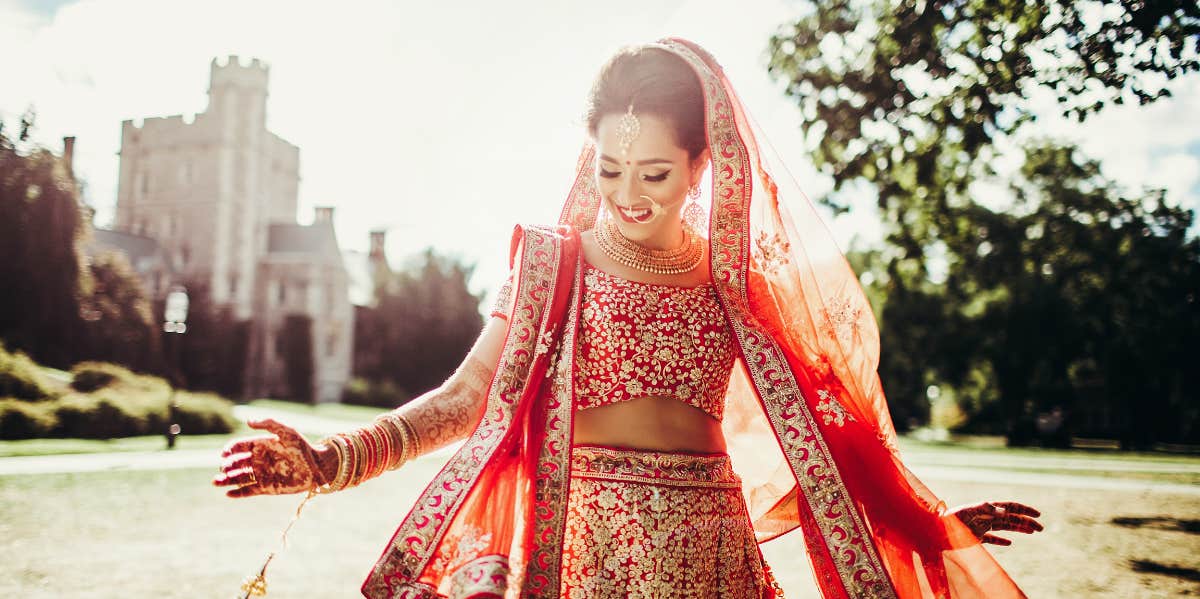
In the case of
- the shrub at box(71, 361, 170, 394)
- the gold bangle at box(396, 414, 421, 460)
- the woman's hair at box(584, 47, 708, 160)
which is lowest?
the shrub at box(71, 361, 170, 394)

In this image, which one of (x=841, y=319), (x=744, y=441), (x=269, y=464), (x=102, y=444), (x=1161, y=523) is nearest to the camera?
(x=269, y=464)

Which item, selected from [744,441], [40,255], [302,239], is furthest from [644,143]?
[302,239]

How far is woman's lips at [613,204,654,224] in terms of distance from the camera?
218 centimetres

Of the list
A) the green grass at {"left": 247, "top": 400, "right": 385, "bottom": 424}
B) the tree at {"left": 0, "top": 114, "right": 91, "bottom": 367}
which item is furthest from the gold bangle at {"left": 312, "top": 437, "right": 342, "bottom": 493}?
the green grass at {"left": 247, "top": 400, "right": 385, "bottom": 424}

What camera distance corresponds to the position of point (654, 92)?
7.23 feet

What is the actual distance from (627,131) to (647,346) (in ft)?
1.86

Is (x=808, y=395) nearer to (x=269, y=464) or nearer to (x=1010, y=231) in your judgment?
(x=269, y=464)

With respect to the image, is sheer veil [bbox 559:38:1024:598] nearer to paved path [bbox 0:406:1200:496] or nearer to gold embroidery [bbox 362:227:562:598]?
gold embroidery [bbox 362:227:562:598]

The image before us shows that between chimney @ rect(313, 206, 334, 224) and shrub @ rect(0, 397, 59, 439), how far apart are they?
33.1 metres

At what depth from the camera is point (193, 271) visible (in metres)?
42.1

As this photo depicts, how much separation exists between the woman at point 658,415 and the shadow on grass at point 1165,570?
767 centimetres

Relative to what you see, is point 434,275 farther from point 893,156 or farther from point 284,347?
point 893,156

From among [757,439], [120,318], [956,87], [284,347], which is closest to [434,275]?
[284,347]

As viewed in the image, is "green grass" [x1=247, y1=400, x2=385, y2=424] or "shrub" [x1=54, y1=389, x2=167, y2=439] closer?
"shrub" [x1=54, y1=389, x2=167, y2=439]
